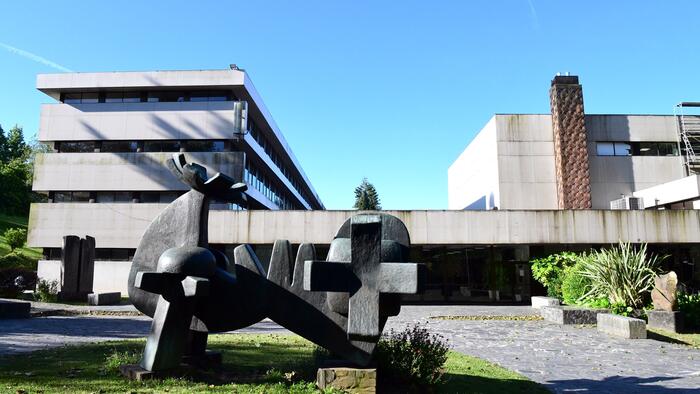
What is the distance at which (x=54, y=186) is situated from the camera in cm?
3400

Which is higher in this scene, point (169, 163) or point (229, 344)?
point (169, 163)

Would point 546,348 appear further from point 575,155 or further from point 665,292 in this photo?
point 575,155

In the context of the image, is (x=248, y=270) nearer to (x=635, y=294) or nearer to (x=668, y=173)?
(x=635, y=294)

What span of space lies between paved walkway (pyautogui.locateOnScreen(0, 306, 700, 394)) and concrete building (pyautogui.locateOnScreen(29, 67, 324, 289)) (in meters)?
17.4

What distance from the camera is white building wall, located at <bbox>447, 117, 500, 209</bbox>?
32156 millimetres

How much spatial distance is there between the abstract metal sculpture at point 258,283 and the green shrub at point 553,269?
1763 centimetres

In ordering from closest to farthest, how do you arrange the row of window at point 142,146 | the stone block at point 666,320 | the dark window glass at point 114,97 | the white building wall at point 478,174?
the stone block at point 666,320
the white building wall at point 478,174
the row of window at point 142,146
the dark window glass at point 114,97

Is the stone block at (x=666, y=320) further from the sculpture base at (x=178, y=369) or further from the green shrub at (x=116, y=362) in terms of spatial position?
the green shrub at (x=116, y=362)

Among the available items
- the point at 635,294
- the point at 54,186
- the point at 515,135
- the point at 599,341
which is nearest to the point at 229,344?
the point at 599,341

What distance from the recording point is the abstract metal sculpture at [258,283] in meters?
5.65

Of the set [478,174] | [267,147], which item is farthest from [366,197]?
[478,174]

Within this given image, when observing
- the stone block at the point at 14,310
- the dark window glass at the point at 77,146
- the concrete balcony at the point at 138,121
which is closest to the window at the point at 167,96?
the concrete balcony at the point at 138,121

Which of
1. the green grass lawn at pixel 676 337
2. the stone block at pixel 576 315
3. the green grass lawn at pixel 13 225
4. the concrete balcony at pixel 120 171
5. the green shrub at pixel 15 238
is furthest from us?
the green grass lawn at pixel 13 225

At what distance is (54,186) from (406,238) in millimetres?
35109
